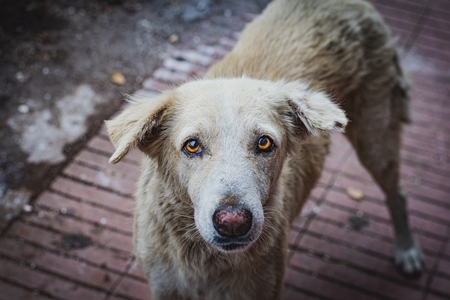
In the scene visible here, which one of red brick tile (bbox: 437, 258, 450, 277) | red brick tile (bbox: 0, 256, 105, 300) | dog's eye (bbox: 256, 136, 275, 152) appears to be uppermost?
dog's eye (bbox: 256, 136, 275, 152)

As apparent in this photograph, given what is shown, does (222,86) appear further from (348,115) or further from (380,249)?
(380,249)

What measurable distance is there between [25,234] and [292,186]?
216cm

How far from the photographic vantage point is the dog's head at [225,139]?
94.0 inches

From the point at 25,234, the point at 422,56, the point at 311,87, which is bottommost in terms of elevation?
the point at 25,234

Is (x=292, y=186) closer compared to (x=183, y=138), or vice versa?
(x=183, y=138)

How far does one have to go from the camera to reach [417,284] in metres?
4.14

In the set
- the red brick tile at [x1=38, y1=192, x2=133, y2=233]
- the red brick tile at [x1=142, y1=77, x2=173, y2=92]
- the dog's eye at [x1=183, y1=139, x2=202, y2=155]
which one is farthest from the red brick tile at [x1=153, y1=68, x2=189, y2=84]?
the dog's eye at [x1=183, y1=139, x2=202, y2=155]

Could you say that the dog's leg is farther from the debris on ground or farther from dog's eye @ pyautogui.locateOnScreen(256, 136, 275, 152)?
dog's eye @ pyautogui.locateOnScreen(256, 136, 275, 152)

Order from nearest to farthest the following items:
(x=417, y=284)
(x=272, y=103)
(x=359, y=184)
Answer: (x=272, y=103) → (x=417, y=284) → (x=359, y=184)

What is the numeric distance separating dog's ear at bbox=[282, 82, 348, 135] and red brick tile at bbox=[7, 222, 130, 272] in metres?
1.93

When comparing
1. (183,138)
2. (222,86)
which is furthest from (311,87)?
(183,138)

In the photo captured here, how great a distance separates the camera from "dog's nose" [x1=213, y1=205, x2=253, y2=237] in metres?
2.33

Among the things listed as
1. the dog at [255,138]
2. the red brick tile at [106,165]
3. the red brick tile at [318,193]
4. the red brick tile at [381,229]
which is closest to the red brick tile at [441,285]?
the red brick tile at [381,229]

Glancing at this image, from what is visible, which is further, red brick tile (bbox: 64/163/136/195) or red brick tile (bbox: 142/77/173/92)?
red brick tile (bbox: 142/77/173/92)
